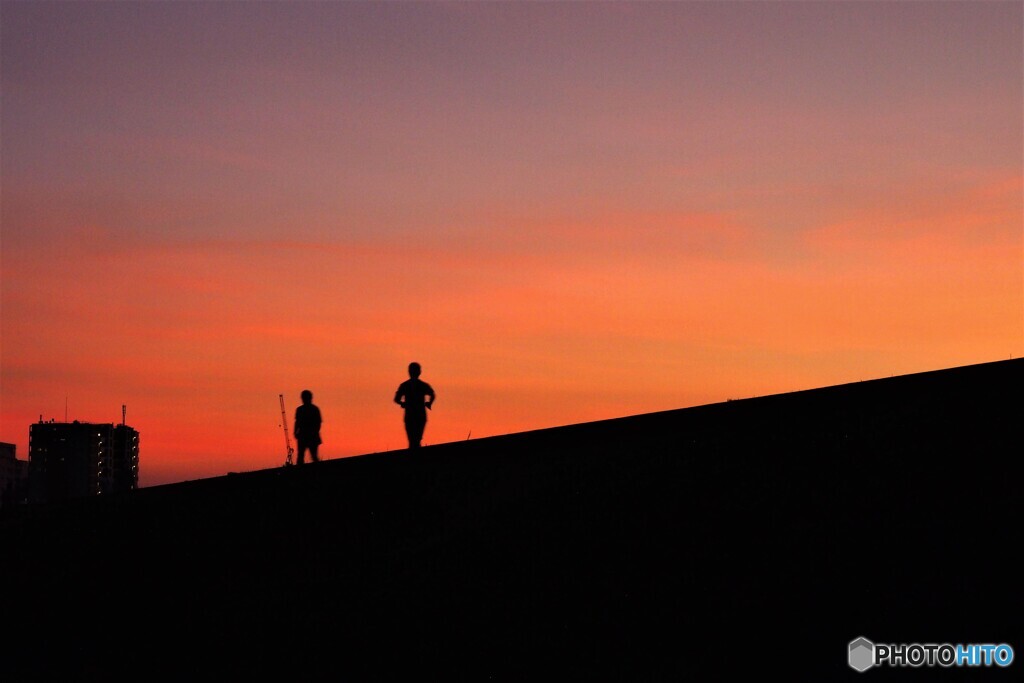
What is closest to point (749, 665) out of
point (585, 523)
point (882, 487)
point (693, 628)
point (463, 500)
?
point (693, 628)

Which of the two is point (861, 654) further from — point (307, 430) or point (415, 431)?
point (307, 430)

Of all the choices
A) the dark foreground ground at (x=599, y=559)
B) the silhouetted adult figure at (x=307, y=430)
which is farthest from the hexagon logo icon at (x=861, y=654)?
the silhouetted adult figure at (x=307, y=430)

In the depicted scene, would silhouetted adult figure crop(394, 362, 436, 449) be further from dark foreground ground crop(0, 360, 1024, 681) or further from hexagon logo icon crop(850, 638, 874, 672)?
hexagon logo icon crop(850, 638, 874, 672)

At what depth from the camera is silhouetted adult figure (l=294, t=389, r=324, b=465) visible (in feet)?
66.3

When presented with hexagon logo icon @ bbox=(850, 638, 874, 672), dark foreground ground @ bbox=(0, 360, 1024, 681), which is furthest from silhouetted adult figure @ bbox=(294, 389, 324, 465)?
hexagon logo icon @ bbox=(850, 638, 874, 672)

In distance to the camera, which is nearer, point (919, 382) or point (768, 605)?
point (768, 605)

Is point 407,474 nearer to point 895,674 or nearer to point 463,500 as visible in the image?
point 463,500

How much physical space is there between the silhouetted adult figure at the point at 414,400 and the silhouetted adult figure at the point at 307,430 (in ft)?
8.26

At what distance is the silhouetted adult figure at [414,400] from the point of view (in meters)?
18.1

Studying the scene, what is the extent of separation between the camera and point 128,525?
59.4 ft

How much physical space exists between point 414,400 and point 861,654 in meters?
10.6

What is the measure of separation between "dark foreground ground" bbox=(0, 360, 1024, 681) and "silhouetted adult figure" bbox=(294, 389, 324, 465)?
2450 millimetres

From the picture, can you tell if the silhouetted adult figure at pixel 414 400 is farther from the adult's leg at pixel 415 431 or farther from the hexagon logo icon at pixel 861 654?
the hexagon logo icon at pixel 861 654

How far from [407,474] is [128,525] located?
4547mm
